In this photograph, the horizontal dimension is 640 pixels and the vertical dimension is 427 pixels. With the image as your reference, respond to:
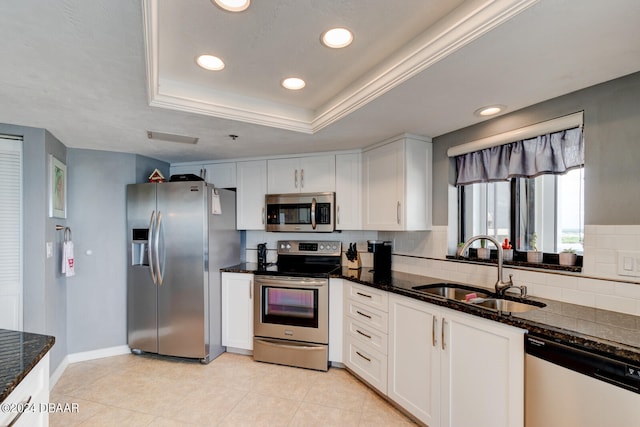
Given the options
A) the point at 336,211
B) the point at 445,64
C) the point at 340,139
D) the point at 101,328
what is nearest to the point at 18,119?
the point at 101,328

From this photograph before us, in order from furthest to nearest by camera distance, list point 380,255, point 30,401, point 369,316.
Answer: point 380,255 < point 369,316 < point 30,401

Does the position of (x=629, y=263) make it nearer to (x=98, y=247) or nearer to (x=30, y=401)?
(x=30, y=401)

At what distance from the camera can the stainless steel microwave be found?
3209 millimetres

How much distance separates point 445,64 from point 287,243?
2519 mm

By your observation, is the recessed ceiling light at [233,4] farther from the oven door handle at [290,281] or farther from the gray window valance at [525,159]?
the oven door handle at [290,281]

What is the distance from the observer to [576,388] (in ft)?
4.20

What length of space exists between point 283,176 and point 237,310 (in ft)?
4.84

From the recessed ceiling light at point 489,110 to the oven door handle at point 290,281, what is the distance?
1.83 meters

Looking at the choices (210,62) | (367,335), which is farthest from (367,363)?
A: (210,62)

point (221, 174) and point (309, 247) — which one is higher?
point (221, 174)

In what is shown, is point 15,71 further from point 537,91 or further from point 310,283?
point 537,91

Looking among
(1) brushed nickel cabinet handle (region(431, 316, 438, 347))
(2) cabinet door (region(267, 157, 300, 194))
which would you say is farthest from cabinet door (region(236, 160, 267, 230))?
(1) brushed nickel cabinet handle (region(431, 316, 438, 347))

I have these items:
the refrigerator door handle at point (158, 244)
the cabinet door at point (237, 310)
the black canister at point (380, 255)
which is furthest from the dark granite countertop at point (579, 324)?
the refrigerator door handle at point (158, 244)

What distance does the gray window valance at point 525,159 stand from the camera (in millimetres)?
1936
